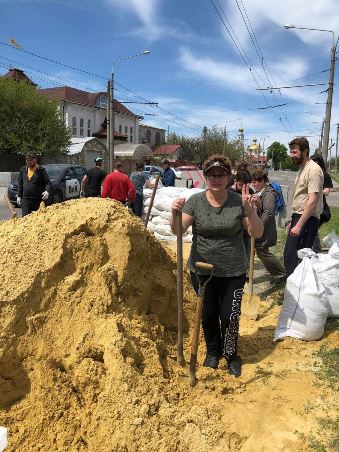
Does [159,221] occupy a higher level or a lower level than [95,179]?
lower

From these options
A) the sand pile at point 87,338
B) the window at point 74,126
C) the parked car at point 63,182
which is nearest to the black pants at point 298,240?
the sand pile at point 87,338

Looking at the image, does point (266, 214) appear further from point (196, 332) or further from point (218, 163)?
point (196, 332)

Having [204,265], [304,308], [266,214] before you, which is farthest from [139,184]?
[204,265]

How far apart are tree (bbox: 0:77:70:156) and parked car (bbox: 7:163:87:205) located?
1076 cm

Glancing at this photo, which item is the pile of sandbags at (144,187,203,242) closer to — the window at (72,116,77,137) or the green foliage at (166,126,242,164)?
the window at (72,116,77,137)

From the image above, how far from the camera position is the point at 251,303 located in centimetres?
484

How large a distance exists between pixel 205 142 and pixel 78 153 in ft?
95.3

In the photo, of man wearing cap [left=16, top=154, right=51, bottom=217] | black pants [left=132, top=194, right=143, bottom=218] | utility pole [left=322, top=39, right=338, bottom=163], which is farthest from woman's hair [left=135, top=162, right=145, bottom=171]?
utility pole [left=322, top=39, right=338, bottom=163]

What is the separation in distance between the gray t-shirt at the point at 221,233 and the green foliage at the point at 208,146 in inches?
2079

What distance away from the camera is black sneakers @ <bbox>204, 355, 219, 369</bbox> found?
3.45m

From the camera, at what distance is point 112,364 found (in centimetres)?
273

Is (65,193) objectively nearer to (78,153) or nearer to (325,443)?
(325,443)

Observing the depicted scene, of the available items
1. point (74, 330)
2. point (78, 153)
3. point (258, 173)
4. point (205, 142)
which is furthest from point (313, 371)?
point (205, 142)

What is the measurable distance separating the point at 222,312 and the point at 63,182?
11867mm
